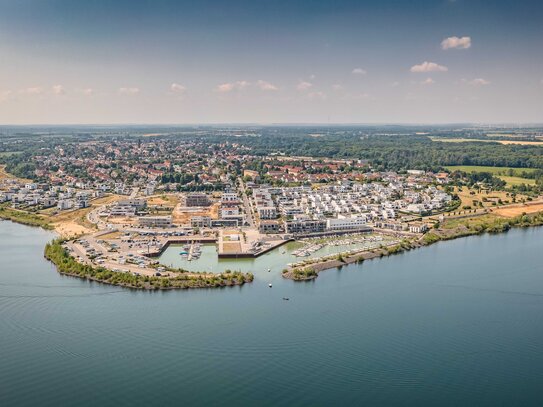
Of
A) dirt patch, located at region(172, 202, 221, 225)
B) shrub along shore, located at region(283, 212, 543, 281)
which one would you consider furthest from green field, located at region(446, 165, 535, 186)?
dirt patch, located at region(172, 202, 221, 225)

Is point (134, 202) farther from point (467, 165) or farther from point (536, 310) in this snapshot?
point (467, 165)

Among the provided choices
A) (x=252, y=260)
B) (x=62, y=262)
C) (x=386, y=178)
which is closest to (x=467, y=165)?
(x=386, y=178)

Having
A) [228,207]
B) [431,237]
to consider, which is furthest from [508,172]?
[228,207]

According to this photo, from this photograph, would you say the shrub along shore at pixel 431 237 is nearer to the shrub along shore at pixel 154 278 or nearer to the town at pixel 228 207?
the town at pixel 228 207

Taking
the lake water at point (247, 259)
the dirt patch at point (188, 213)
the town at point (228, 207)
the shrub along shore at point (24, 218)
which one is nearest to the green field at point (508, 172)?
the town at point (228, 207)

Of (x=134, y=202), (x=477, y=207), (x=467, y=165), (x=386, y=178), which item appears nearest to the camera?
(x=134, y=202)

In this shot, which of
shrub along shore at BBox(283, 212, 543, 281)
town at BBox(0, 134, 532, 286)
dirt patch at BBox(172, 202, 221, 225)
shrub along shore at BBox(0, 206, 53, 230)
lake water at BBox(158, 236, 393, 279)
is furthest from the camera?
dirt patch at BBox(172, 202, 221, 225)

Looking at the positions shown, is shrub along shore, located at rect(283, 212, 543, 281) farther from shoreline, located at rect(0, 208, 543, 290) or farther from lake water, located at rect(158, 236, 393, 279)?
lake water, located at rect(158, 236, 393, 279)
